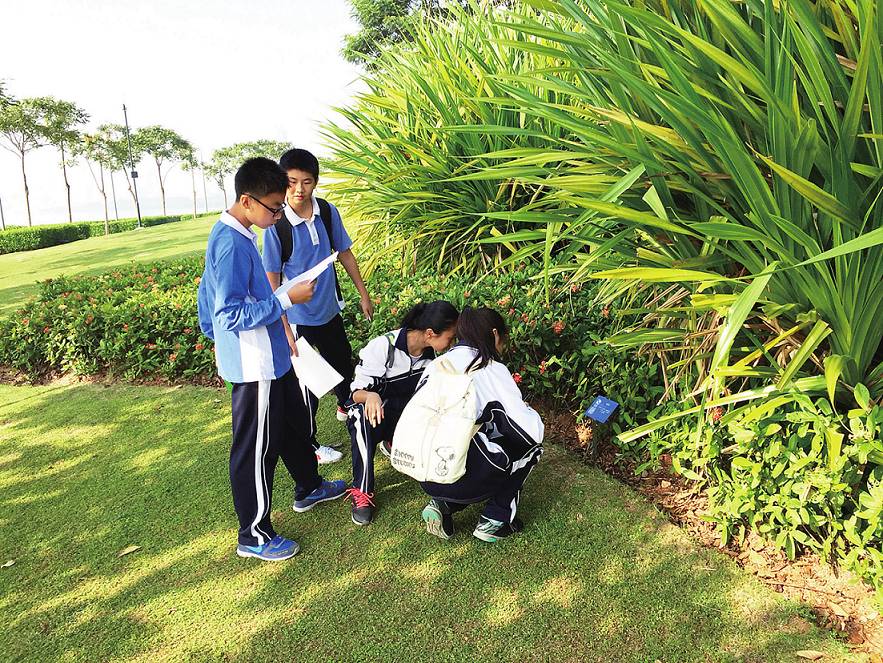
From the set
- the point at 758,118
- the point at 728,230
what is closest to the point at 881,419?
the point at 728,230

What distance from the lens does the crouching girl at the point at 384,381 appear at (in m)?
2.73

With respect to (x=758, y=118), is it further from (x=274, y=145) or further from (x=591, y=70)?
(x=274, y=145)

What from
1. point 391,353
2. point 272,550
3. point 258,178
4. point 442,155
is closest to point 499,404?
point 391,353

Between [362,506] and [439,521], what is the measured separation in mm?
421

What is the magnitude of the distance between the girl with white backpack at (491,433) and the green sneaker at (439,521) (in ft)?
0.26

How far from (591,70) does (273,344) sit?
1711mm

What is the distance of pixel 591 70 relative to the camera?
2.31 metres

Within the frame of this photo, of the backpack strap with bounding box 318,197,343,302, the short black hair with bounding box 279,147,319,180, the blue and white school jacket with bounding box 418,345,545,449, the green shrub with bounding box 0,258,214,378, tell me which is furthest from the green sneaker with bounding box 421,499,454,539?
the green shrub with bounding box 0,258,214,378

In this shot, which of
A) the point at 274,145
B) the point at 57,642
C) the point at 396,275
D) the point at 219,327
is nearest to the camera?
the point at 57,642

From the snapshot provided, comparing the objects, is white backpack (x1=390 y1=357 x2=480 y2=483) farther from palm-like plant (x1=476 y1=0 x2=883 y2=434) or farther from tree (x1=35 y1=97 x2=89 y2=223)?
tree (x1=35 y1=97 x2=89 y2=223)

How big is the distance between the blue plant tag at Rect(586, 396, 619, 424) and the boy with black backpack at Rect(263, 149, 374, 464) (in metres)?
1.43

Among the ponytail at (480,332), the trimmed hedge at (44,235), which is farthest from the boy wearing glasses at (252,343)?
the trimmed hedge at (44,235)

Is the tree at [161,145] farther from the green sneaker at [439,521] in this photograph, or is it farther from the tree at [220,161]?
the green sneaker at [439,521]

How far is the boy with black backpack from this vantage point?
302 cm
